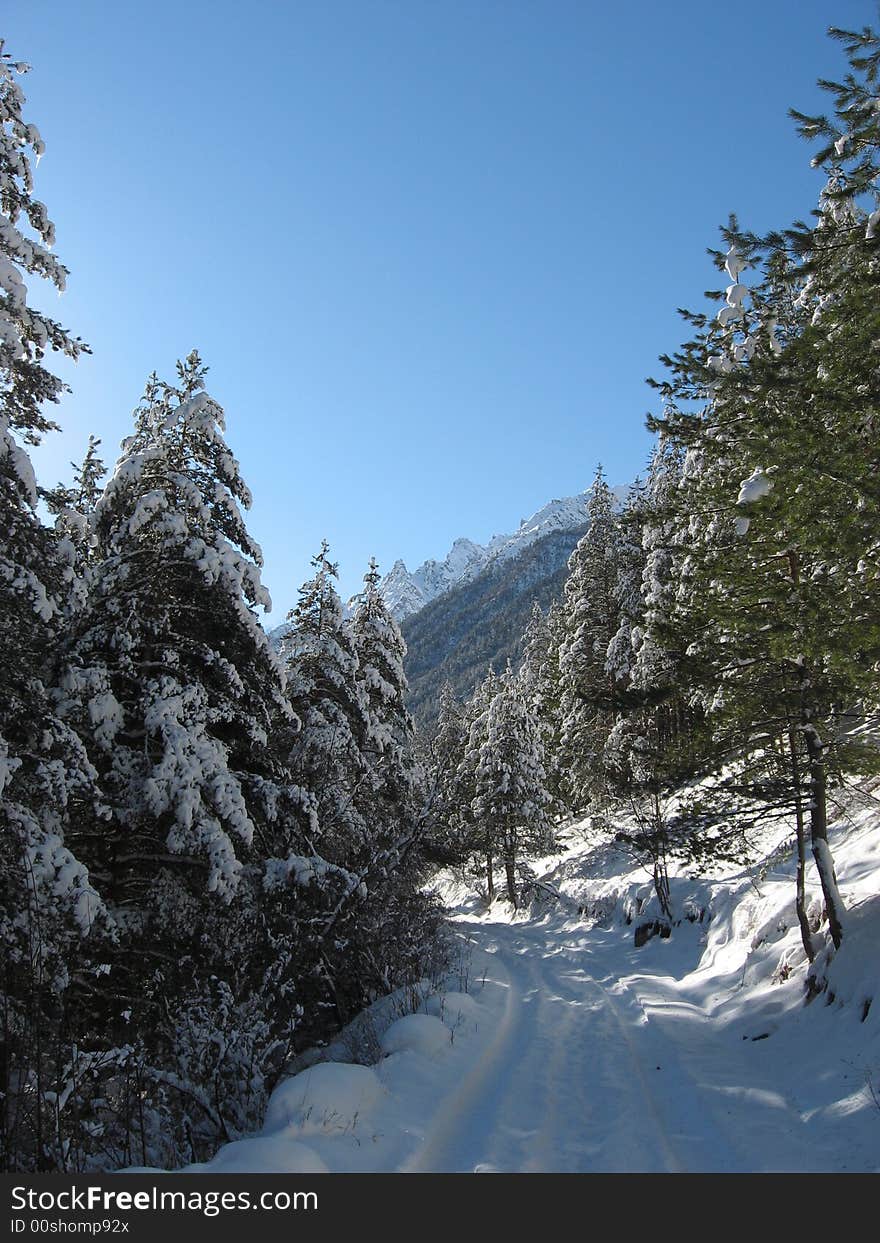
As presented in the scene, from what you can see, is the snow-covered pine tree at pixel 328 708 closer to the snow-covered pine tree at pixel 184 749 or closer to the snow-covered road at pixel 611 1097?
the snow-covered pine tree at pixel 184 749

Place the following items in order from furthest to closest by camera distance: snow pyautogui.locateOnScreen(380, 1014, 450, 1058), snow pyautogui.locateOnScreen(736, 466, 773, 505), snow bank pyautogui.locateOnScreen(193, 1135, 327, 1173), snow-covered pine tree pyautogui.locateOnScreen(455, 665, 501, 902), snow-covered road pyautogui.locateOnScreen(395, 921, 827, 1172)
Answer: snow-covered pine tree pyautogui.locateOnScreen(455, 665, 501, 902)
snow pyautogui.locateOnScreen(380, 1014, 450, 1058)
snow pyautogui.locateOnScreen(736, 466, 773, 505)
snow-covered road pyautogui.locateOnScreen(395, 921, 827, 1172)
snow bank pyautogui.locateOnScreen(193, 1135, 327, 1173)

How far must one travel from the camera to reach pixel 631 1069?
348 inches

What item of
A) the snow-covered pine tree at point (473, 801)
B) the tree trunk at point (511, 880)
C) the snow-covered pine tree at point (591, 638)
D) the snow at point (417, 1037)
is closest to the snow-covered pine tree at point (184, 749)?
the snow at point (417, 1037)

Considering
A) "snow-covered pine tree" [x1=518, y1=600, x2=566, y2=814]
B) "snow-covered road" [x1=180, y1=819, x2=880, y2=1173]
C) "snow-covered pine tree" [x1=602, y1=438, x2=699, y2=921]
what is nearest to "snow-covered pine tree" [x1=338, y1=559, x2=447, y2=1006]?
"snow-covered road" [x1=180, y1=819, x2=880, y2=1173]

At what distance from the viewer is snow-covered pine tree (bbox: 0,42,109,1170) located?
688 centimetres

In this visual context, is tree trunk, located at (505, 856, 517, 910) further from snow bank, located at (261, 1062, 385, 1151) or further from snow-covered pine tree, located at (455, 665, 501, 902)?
snow bank, located at (261, 1062, 385, 1151)

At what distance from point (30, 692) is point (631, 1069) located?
9.16 meters

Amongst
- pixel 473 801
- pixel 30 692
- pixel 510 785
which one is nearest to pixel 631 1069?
pixel 30 692

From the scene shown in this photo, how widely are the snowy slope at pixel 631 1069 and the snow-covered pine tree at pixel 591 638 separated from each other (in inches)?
542

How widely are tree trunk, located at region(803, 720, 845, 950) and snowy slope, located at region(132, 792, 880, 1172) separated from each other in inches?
10.5

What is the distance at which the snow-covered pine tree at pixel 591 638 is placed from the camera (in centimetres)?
2955

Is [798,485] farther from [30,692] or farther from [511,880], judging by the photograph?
[511,880]
